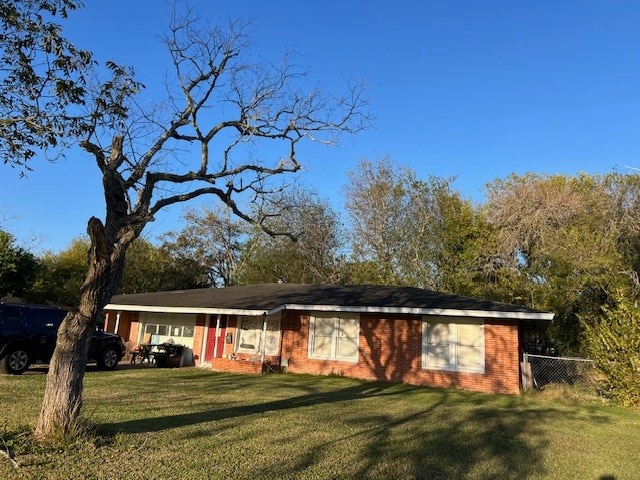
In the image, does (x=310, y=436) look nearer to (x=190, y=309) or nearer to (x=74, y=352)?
(x=74, y=352)

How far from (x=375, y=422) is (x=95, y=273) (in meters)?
5.69

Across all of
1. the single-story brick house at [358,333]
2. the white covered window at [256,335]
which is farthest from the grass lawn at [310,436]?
the white covered window at [256,335]

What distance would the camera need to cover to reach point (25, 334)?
1424 cm

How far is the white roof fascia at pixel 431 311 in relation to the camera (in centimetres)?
1550

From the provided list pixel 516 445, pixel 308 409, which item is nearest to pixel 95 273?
pixel 308 409

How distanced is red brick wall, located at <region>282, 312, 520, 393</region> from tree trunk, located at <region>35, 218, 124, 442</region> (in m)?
12.4

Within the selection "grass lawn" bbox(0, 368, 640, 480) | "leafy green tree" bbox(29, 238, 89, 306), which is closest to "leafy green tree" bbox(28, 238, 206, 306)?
"leafy green tree" bbox(29, 238, 89, 306)

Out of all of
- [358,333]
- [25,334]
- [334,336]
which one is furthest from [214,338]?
[25,334]

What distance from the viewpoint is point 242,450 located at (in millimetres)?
→ 6637

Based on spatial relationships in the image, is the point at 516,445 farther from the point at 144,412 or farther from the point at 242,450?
the point at 144,412

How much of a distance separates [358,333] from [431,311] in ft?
10.2

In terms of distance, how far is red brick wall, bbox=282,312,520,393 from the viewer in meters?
16.2

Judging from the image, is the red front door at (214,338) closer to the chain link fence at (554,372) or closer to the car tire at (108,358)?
the car tire at (108,358)

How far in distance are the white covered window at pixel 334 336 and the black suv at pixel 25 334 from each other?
8.60m
